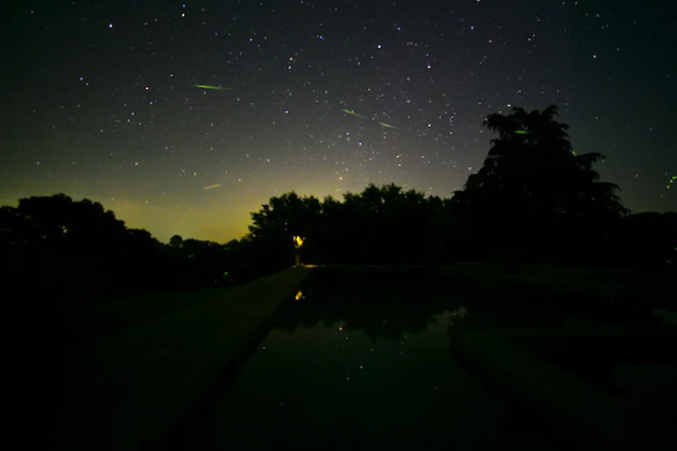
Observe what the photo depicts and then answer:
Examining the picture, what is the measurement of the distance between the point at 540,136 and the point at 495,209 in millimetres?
5441

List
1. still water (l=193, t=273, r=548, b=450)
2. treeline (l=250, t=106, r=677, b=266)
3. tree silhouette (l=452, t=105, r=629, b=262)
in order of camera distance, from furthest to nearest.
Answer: tree silhouette (l=452, t=105, r=629, b=262) → treeline (l=250, t=106, r=677, b=266) → still water (l=193, t=273, r=548, b=450)

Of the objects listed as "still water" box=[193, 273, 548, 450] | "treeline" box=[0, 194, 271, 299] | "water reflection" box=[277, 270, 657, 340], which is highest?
"treeline" box=[0, 194, 271, 299]

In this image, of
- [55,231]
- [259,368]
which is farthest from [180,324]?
[55,231]

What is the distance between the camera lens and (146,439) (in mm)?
2400

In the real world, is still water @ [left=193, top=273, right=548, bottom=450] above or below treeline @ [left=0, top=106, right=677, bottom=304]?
below

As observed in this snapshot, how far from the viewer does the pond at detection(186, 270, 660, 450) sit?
9.61ft

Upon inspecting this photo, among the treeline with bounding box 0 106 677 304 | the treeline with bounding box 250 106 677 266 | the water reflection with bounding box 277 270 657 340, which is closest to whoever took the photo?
the water reflection with bounding box 277 270 657 340

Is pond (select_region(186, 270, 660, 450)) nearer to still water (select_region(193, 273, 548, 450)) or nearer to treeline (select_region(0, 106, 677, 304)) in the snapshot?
still water (select_region(193, 273, 548, 450))

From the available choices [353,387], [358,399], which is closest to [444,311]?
[353,387]

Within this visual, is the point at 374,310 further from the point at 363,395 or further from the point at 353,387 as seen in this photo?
the point at 363,395

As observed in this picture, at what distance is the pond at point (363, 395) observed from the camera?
115 inches

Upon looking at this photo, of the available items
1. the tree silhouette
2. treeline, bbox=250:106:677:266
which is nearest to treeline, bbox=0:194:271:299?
treeline, bbox=250:106:677:266

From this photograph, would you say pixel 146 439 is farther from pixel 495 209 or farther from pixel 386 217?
pixel 386 217

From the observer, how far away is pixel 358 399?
12.3ft
